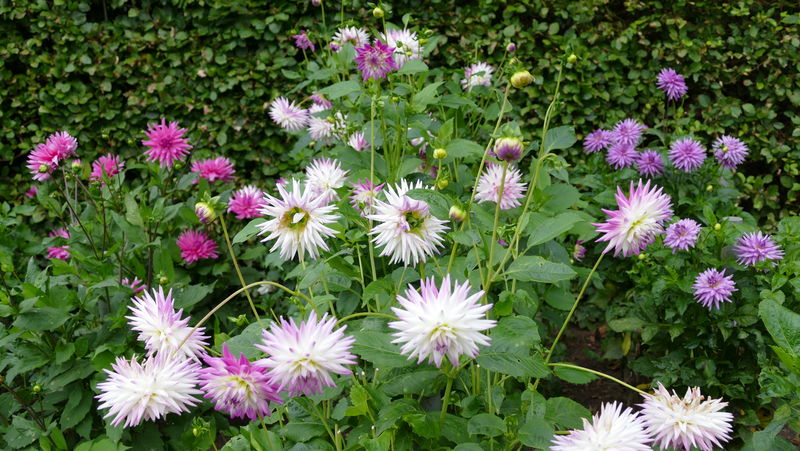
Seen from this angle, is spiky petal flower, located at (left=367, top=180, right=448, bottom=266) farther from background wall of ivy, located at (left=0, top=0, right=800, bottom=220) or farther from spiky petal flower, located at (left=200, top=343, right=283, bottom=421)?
background wall of ivy, located at (left=0, top=0, right=800, bottom=220)

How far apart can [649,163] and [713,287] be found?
847 millimetres

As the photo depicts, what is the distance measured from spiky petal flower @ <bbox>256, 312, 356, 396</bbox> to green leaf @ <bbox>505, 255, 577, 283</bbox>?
0.40 m

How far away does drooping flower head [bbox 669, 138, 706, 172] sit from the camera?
256 centimetres

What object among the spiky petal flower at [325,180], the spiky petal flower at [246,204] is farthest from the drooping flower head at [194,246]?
the spiky petal flower at [325,180]

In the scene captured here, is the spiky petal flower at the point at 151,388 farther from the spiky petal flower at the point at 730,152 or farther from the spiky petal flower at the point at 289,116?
the spiky petal flower at the point at 730,152

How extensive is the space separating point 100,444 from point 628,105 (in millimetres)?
2980

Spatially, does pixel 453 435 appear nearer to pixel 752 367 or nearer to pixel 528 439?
pixel 528 439

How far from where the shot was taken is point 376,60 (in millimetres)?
1888

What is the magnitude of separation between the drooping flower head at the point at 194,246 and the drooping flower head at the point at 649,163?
1.73 m

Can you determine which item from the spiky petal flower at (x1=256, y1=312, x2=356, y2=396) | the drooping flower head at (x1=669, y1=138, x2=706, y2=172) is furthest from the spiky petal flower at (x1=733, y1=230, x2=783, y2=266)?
the spiky petal flower at (x1=256, y1=312, x2=356, y2=396)

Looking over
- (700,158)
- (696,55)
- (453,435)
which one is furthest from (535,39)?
(453,435)

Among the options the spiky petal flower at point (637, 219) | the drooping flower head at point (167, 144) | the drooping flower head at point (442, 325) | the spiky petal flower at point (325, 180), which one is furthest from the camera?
the drooping flower head at point (167, 144)

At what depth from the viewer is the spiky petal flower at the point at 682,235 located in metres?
2.02

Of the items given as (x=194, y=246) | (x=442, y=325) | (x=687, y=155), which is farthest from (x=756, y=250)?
(x=194, y=246)
